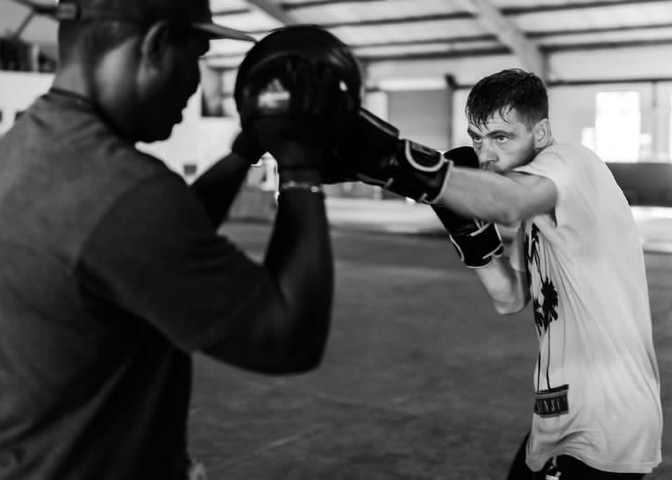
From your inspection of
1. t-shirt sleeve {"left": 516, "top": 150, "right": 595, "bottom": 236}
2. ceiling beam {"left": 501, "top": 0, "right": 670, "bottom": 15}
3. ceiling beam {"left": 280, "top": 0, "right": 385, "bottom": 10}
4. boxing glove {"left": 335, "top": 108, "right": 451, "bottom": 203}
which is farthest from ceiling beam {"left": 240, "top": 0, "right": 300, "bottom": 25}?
boxing glove {"left": 335, "top": 108, "right": 451, "bottom": 203}

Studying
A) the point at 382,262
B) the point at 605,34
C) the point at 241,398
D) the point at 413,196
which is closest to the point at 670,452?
the point at 241,398

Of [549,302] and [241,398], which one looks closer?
[549,302]

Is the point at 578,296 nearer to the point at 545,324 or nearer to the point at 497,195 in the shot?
the point at 545,324

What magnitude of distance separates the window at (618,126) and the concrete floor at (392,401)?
40.4 feet

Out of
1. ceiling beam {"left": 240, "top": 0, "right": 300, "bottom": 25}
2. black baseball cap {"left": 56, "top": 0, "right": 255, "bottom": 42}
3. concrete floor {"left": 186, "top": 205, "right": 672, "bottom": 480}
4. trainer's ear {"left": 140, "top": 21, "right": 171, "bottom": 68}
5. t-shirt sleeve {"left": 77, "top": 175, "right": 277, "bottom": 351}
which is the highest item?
ceiling beam {"left": 240, "top": 0, "right": 300, "bottom": 25}

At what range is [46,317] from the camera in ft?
3.80

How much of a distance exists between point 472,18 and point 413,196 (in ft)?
60.6

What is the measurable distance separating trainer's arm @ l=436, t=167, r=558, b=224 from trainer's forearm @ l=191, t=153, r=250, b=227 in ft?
1.53

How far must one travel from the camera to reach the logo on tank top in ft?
6.94

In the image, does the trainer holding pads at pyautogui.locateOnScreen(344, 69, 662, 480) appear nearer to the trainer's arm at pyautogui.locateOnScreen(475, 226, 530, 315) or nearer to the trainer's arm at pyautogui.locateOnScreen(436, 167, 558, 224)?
the trainer's arm at pyautogui.locateOnScreen(436, 167, 558, 224)

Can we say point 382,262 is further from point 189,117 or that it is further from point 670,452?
point 189,117

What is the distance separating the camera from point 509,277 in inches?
92.5

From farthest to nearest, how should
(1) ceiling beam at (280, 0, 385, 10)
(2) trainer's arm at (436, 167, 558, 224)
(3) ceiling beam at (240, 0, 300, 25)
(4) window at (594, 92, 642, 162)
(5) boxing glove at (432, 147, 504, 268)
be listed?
(1) ceiling beam at (280, 0, 385, 10), (3) ceiling beam at (240, 0, 300, 25), (4) window at (594, 92, 642, 162), (5) boxing glove at (432, 147, 504, 268), (2) trainer's arm at (436, 167, 558, 224)

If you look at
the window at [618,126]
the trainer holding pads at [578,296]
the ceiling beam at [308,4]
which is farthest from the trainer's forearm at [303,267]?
the window at [618,126]
